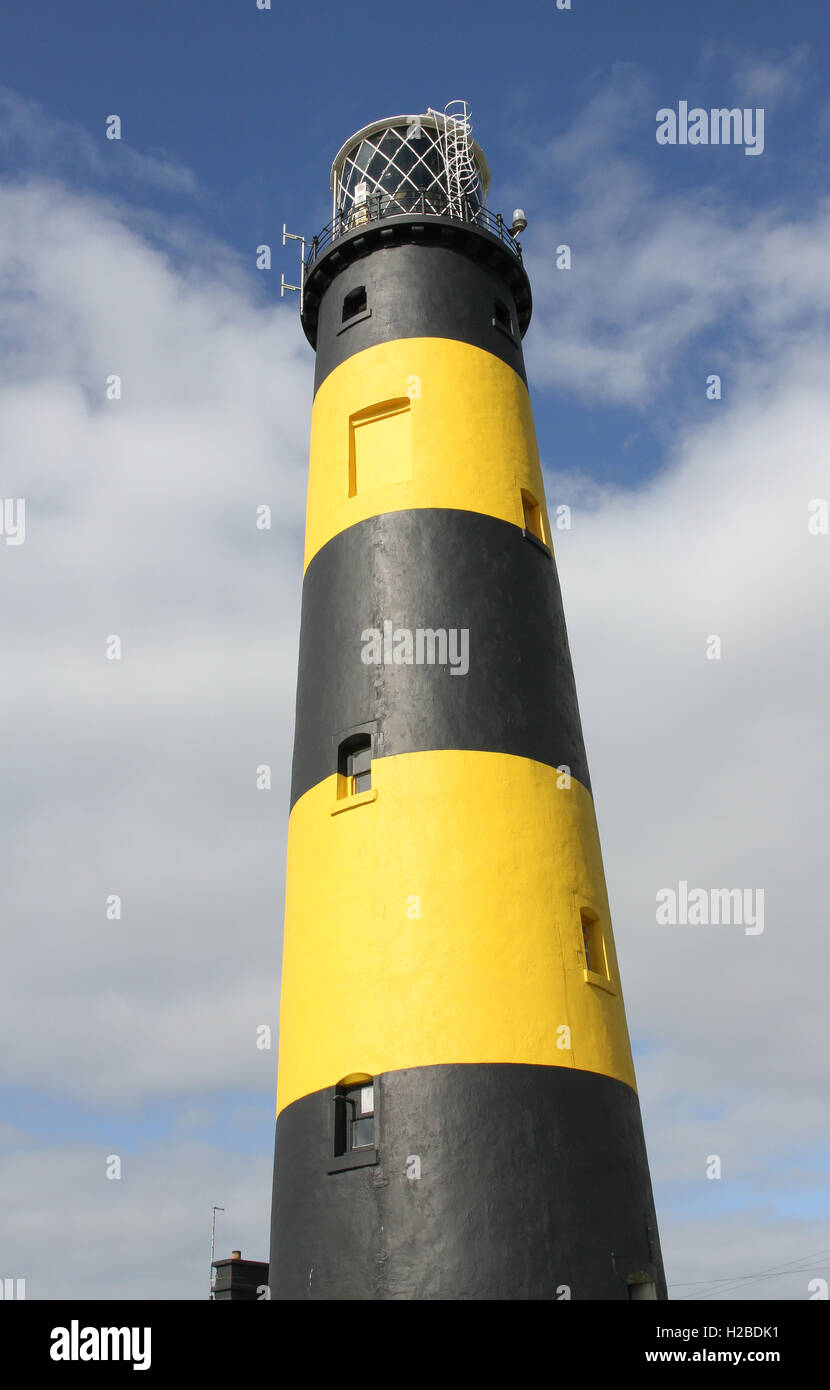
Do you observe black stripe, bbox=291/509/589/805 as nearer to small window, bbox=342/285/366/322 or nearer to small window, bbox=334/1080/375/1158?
small window, bbox=334/1080/375/1158

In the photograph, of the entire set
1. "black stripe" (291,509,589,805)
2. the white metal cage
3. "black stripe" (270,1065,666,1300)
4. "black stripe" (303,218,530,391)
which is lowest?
"black stripe" (270,1065,666,1300)

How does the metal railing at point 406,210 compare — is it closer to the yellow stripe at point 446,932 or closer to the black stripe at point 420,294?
the black stripe at point 420,294

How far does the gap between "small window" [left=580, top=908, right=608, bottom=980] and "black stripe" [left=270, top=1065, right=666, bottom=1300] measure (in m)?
1.74

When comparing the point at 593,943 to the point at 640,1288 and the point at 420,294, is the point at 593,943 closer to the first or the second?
the point at 640,1288

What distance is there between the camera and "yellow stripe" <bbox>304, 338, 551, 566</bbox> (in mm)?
18953

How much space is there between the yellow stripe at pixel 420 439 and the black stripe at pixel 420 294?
345 millimetres

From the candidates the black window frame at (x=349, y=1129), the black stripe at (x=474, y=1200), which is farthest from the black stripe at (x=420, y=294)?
the black stripe at (x=474, y=1200)

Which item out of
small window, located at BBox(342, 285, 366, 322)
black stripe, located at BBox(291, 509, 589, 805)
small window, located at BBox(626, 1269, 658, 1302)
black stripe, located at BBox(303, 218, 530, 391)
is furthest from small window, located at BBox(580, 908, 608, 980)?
small window, located at BBox(342, 285, 366, 322)

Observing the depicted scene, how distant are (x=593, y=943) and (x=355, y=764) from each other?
14.2 ft
